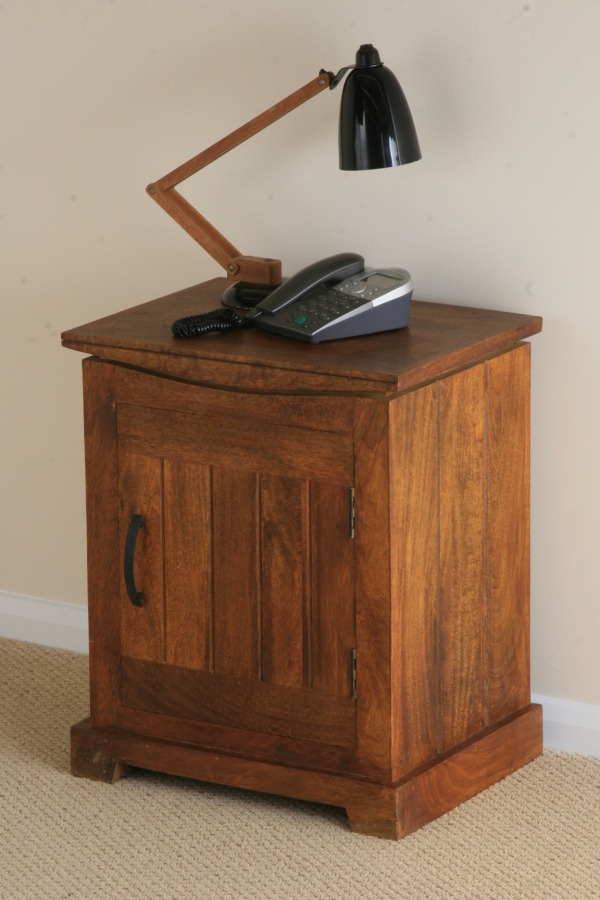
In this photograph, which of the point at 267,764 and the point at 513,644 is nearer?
the point at 267,764

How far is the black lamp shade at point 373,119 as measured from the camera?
1.67m

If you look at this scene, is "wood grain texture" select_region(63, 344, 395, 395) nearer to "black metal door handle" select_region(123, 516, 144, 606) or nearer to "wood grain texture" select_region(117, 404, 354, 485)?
"wood grain texture" select_region(117, 404, 354, 485)

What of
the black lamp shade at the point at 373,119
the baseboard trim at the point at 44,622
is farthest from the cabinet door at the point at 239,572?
the baseboard trim at the point at 44,622

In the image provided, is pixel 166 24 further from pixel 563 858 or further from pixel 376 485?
pixel 563 858

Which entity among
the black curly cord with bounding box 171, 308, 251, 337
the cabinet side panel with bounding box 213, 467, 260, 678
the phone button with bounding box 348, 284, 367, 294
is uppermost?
the phone button with bounding box 348, 284, 367, 294

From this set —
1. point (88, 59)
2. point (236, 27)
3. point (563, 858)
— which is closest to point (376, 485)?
point (563, 858)

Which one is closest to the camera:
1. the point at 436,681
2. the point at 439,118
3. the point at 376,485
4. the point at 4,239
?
the point at 376,485

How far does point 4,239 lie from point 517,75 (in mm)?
955

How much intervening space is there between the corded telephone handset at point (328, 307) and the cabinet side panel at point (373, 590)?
141mm

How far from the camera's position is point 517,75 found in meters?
1.75

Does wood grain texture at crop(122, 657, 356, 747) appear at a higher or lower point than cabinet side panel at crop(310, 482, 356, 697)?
lower

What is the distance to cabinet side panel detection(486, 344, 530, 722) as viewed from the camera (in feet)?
5.72

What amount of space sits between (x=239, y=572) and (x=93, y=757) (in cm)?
39

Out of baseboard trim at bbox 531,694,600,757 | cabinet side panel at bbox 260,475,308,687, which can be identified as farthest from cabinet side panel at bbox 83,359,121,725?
baseboard trim at bbox 531,694,600,757
